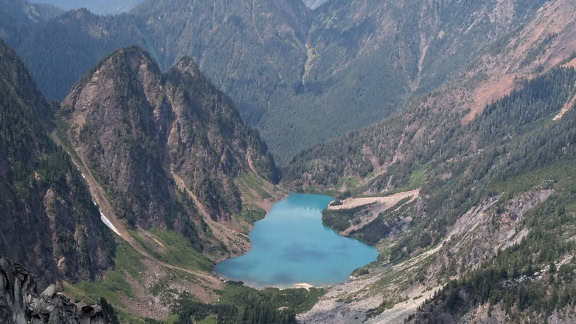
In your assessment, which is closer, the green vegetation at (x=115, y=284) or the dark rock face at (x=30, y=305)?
the dark rock face at (x=30, y=305)

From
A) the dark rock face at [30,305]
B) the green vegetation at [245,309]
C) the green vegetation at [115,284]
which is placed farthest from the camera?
the green vegetation at [245,309]

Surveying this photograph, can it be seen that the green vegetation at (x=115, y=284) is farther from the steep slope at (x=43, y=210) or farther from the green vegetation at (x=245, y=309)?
the green vegetation at (x=245, y=309)

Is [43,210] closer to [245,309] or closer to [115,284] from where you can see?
[115,284]

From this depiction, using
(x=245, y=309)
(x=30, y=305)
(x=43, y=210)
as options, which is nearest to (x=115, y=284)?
(x=43, y=210)

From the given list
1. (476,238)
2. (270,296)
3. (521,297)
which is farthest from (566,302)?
(270,296)

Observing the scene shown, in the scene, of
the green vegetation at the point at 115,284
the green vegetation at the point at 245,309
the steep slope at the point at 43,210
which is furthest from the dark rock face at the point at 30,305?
the green vegetation at the point at 245,309

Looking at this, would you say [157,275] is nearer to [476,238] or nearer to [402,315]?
[402,315]

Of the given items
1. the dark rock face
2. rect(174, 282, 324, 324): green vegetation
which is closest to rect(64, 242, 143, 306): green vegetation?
rect(174, 282, 324, 324): green vegetation

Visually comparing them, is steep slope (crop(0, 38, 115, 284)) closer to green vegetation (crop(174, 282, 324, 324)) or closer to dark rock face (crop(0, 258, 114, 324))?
green vegetation (crop(174, 282, 324, 324))
